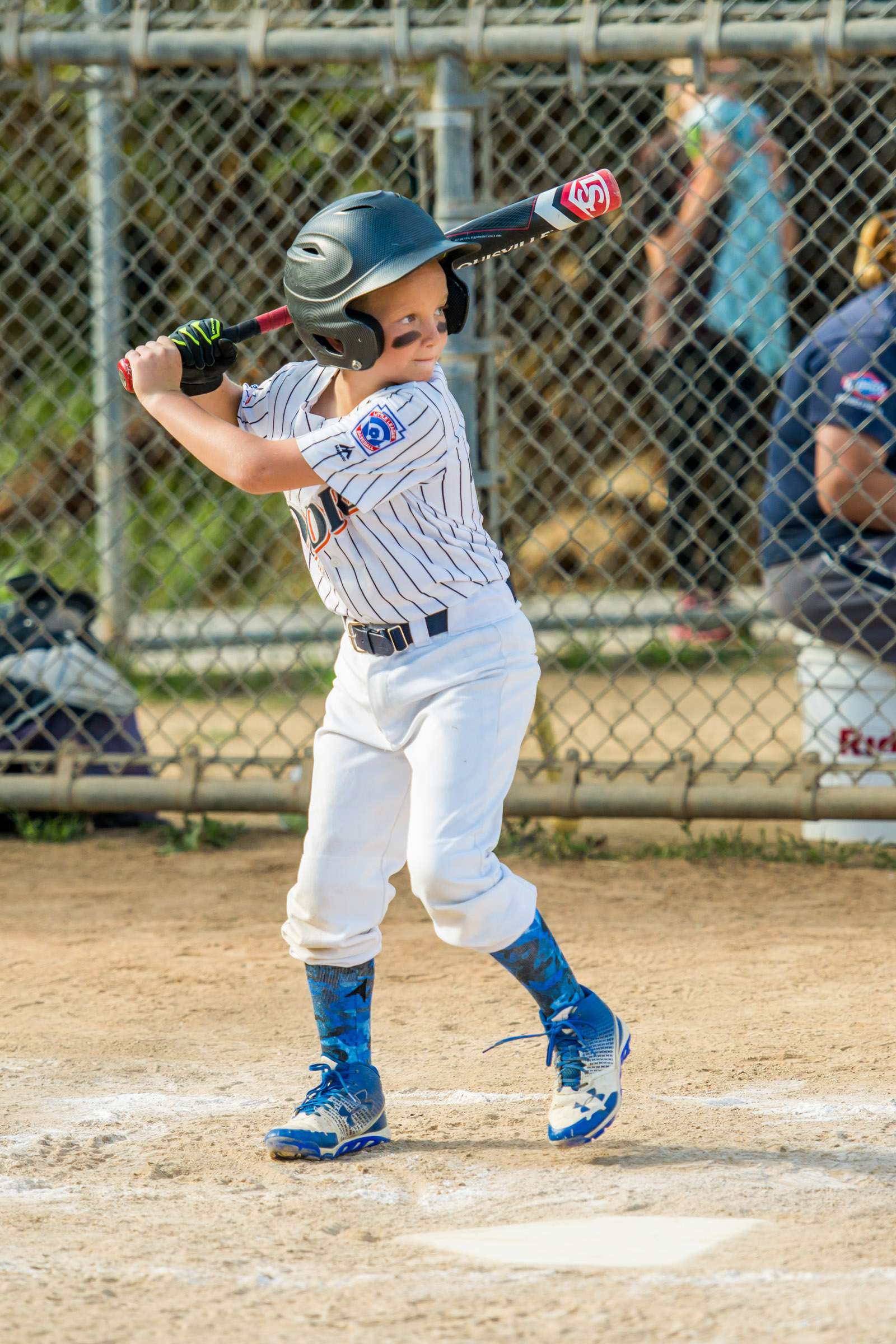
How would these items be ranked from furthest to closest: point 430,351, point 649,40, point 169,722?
point 169,722, point 649,40, point 430,351

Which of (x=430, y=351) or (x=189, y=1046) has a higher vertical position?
(x=430, y=351)

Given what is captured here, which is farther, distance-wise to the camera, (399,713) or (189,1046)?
(189,1046)

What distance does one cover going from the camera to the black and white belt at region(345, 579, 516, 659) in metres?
2.49

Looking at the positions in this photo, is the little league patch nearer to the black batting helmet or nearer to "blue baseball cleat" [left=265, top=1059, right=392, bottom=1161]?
the black batting helmet

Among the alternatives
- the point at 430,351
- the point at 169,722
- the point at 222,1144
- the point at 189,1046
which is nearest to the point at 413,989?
the point at 189,1046

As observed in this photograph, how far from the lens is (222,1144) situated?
2.49 meters

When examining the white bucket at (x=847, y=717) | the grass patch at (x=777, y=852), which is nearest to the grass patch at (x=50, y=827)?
the grass patch at (x=777, y=852)

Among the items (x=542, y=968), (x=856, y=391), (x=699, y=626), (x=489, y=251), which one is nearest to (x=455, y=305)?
(x=489, y=251)

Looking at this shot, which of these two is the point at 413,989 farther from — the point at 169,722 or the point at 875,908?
the point at 169,722

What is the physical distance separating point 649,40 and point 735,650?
3028 millimetres

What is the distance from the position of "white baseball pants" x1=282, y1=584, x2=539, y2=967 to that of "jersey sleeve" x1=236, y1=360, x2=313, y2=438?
1.28 feet

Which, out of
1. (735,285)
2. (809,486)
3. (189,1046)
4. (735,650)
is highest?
(735,285)

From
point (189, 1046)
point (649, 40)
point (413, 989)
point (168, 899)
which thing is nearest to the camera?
point (189, 1046)

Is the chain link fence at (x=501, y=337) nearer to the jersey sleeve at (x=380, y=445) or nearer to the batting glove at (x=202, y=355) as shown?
the batting glove at (x=202, y=355)
